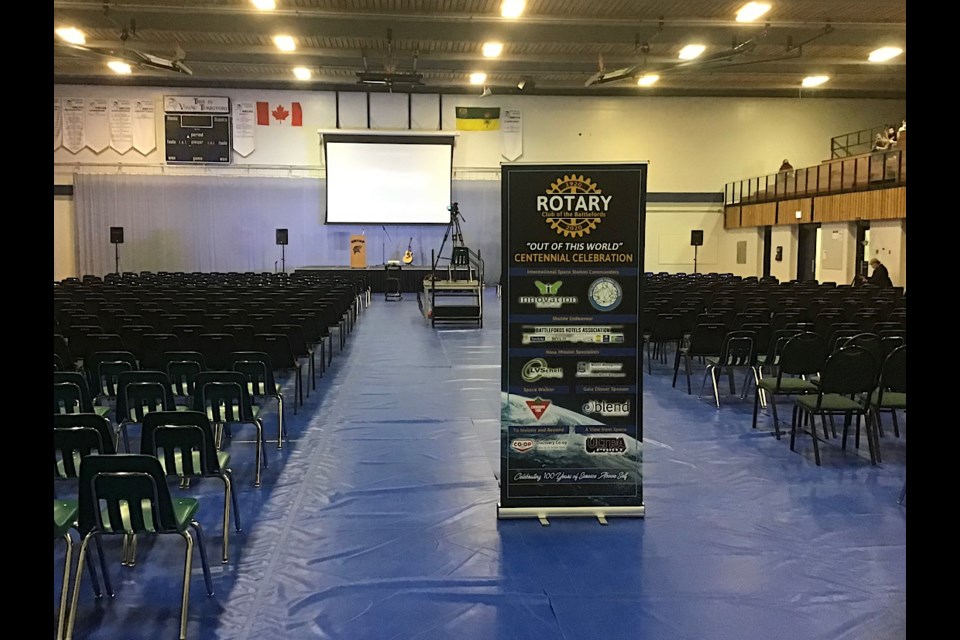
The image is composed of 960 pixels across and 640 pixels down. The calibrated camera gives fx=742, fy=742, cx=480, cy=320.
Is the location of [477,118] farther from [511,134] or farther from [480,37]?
[480,37]

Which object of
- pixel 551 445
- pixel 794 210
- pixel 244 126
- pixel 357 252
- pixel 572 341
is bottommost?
pixel 551 445

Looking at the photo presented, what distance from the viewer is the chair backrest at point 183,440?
400cm

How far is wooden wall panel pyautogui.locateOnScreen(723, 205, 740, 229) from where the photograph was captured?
2403 centimetres

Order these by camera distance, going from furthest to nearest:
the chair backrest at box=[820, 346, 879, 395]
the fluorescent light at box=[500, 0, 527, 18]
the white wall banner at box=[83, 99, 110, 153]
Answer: the white wall banner at box=[83, 99, 110, 153] < the fluorescent light at box=[500, 0, 527, 18] < the chair backrest at box=[820, 346, 879, 395]

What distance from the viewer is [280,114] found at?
75.8 feet

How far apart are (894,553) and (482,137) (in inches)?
831

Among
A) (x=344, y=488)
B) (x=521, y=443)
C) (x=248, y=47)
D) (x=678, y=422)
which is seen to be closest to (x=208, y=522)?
(x=344, y=488)

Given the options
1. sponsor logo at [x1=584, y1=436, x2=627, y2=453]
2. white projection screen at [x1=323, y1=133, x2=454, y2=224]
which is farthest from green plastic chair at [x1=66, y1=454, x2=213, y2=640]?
white projection screen at [x1=323, y1=133, x2=454, y2=224]

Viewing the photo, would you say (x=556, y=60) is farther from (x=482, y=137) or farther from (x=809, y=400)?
(x=809, y=400)

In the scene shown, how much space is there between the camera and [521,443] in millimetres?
4535

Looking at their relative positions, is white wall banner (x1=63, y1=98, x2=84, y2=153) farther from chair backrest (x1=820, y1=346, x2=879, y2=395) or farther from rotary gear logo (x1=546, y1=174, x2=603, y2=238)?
chair backrest (x1=820, y1=346, x2=879, y2=395)

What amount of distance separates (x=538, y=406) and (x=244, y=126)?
834 inches

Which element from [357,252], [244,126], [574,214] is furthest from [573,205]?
[244,126]

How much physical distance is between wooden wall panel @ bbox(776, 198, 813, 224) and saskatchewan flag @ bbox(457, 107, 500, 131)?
29.5 feet
